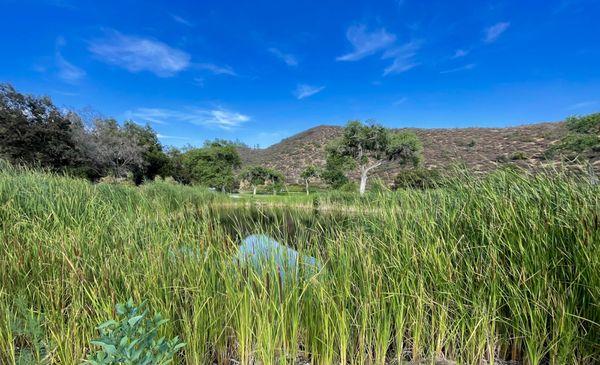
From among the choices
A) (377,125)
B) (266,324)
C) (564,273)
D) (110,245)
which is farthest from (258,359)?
(377,125)

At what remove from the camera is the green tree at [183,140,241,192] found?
119ft

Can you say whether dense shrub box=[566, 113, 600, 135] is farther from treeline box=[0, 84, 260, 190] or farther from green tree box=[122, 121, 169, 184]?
green tree box=[122, 121, 169, 184]

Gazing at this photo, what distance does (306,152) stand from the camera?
193ft

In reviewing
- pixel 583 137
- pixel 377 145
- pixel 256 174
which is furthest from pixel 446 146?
pixel 256 174

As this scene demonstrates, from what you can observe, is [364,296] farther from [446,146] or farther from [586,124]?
[446,146]

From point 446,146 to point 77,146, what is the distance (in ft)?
164

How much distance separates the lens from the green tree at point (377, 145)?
26094 millimetres

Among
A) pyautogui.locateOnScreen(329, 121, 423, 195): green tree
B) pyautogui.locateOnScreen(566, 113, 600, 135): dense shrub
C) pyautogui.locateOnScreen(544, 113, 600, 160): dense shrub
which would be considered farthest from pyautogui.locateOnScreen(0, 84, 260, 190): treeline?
pyautogui.locateOnScreen(566, 113, 600, 135): dense shrub

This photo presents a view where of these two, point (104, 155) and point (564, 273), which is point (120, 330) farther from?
point (104, 155)

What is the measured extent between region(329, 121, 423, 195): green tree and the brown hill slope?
675 centimetres

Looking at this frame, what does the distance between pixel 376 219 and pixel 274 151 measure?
6367cm

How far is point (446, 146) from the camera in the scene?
159ft

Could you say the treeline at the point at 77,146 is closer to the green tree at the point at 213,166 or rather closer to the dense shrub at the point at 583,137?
the green tree at the point at 213,166

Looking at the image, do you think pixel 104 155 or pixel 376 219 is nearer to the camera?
pixel 376 219
